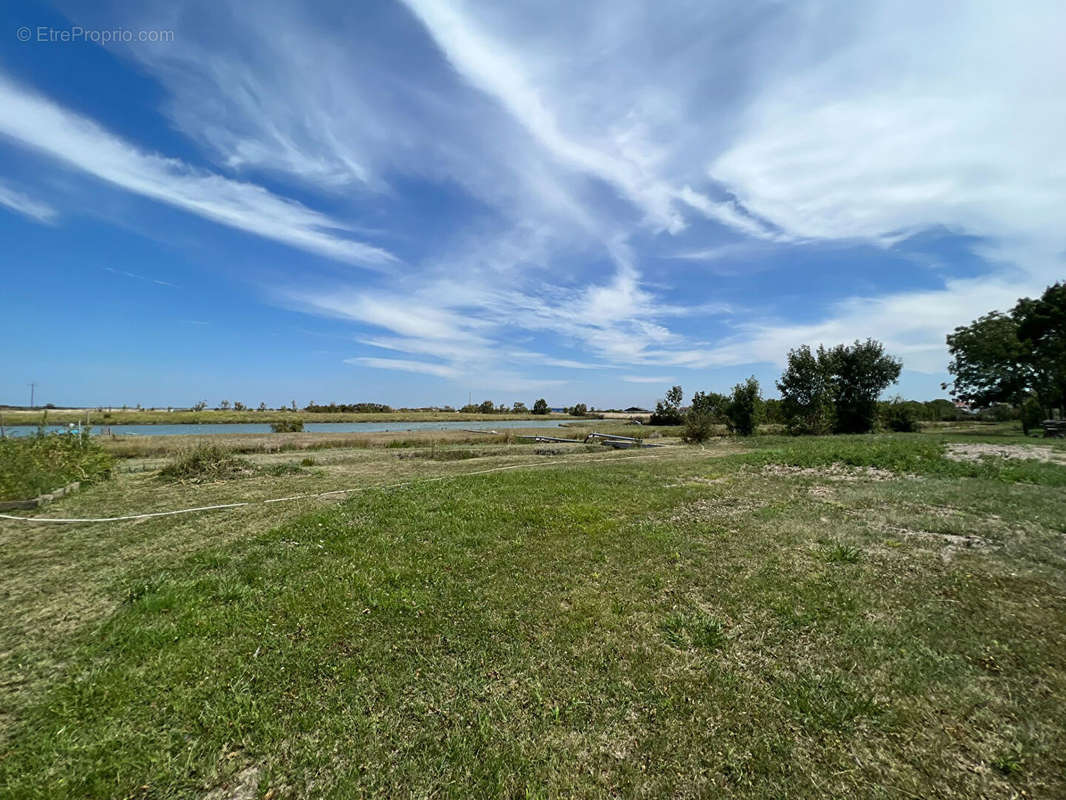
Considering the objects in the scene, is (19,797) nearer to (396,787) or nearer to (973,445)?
(396,787)

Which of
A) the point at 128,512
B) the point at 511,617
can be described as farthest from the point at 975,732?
the point at 128,512

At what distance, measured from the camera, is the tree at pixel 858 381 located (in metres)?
38.7

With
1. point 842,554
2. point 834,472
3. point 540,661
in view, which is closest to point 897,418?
point 834,472

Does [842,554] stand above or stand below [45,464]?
below

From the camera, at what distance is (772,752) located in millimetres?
3135

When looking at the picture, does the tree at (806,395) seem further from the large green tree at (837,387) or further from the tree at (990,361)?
the tree at (990,361)

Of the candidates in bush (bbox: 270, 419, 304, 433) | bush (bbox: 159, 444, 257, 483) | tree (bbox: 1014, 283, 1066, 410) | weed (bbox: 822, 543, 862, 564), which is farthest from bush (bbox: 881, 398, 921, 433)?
bush (bbox: 270, 419, 304, 433)

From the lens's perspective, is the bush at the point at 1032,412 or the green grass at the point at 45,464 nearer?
the green grass at the point at 45,464

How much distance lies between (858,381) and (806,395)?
4432mm

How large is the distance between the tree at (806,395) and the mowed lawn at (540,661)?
119ft

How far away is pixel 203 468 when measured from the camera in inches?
606

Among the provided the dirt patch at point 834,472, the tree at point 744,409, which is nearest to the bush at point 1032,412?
the tree at point 744,409

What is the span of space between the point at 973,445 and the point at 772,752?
22.4 meters

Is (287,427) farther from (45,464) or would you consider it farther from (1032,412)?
(1032,412)
